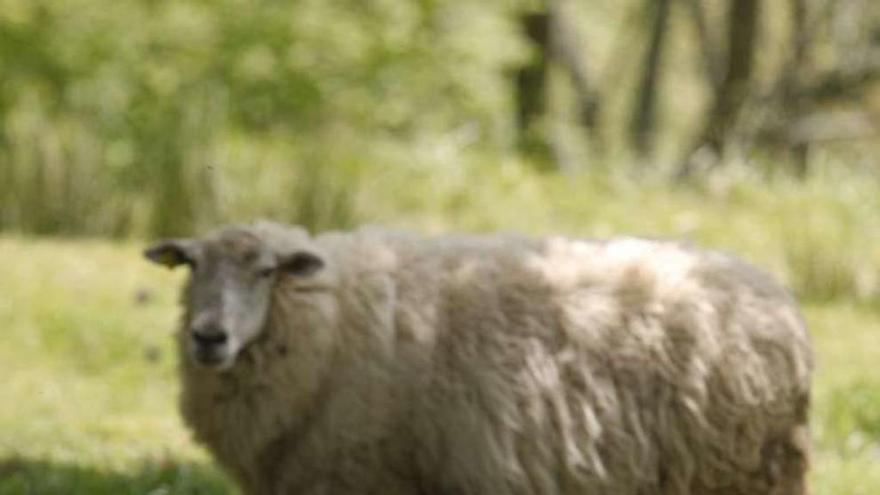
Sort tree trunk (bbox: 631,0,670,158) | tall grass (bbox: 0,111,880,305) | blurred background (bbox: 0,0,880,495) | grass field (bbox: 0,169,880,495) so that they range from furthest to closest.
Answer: tree trunk (bbox: 631,0,670,158) < tall grass (bbox: 0,111,880,305) < blurred background (bbox: 0,0,880,495) < grass field (bbox: 0,169,880,495)

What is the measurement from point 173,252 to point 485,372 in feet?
3.85

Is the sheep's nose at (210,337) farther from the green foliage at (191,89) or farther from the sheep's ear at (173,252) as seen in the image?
the green foliage at (191,89)

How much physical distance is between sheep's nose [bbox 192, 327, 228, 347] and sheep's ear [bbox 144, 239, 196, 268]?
1.15ft

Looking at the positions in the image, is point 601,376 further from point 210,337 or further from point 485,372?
point 210,337

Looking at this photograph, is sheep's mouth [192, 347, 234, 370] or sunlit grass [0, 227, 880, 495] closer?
sheep's mouth [192, 347, 234, 370]

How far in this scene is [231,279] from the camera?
6.16 meters

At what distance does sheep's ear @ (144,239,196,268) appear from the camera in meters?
6.27

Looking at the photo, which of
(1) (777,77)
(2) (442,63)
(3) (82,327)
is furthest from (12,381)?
(1) (777,77)

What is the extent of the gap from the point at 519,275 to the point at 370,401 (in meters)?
0.74

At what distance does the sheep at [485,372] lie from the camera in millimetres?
6199

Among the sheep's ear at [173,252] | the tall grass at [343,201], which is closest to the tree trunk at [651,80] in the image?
the tall grass at [343,201]

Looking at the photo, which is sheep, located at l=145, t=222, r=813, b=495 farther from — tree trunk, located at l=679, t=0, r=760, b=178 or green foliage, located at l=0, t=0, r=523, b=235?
tree trunk, located at l=679, t=0, r=760, b=178

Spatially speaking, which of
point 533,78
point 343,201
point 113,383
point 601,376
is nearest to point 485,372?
point 601,376

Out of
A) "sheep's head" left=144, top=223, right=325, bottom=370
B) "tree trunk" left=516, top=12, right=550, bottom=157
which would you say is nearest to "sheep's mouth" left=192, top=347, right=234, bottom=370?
"sheep's head" left=144, top=223, right=325, bottom=370
